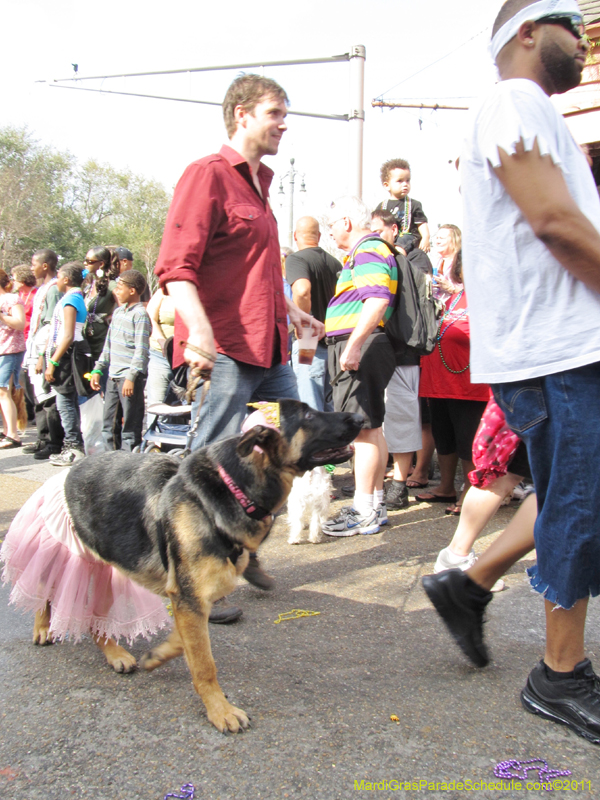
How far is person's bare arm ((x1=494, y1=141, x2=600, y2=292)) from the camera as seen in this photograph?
1.86m

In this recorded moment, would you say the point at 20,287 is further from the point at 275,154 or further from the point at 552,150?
the point at 552,150

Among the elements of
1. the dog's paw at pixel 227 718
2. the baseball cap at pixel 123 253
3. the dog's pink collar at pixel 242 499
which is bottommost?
the dog's paw at pixel 227 718

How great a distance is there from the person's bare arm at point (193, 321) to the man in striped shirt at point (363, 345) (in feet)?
6.36

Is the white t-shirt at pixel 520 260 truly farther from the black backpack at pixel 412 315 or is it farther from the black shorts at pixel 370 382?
the black backpack at pixel 412 315

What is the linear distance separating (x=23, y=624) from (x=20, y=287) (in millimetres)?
7266

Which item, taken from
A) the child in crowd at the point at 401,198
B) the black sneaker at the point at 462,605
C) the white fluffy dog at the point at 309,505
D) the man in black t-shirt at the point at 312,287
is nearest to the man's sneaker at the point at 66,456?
the man in black t-shirt at the point at 312,287

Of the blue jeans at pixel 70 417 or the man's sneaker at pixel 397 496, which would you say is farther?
the blue jeans at pixel 70 417

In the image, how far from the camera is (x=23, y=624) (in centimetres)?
309

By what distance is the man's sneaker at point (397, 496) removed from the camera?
5.12 m


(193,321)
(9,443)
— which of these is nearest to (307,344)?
(193,321)

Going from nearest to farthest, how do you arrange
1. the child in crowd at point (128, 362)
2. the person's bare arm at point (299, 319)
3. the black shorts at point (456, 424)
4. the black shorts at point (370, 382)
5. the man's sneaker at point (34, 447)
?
the person's bare arm at point (299, 319) → the black shorts at point (370, 382) → the black shorts at point (456, 424) → the child in crowd at point (128, 362) → the man's sneaker at point (34, 447)

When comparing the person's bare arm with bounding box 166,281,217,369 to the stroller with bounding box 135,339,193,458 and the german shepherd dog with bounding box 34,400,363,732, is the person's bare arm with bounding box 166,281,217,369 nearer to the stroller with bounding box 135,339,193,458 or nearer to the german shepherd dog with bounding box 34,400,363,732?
the german shepherd dog with bounding box 34,400,363,732

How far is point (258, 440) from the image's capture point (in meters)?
2.31

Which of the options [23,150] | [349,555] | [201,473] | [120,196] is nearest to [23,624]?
[201,473]
